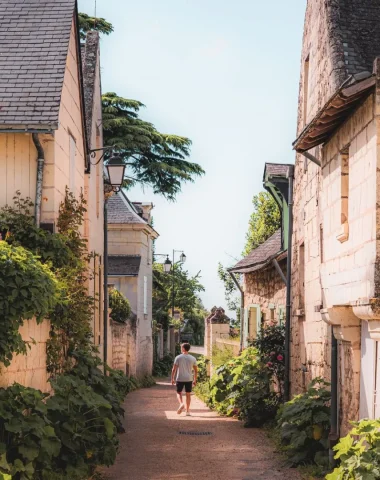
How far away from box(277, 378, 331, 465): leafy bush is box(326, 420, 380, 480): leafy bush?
10.2 ft

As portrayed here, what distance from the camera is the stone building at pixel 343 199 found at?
8805 mm

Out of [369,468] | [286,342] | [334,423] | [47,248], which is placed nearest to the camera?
[369,468]

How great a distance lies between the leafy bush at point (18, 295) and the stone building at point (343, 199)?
3257 mm

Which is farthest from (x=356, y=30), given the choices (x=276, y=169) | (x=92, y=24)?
(x=92, y=24)

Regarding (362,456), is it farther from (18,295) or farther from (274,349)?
(274,349)

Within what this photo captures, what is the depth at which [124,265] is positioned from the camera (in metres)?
32.4

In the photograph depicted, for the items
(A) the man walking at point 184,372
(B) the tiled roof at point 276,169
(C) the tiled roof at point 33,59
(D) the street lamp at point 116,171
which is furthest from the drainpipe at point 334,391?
(B) the tiled roof at point 276,169

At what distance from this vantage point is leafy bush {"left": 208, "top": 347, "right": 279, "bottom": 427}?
55.3ft

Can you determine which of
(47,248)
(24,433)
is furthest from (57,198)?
(24,433)

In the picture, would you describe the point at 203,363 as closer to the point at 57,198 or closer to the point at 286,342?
the point at 286,342

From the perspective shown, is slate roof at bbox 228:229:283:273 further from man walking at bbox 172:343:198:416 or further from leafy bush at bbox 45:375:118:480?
leafy bush at bbox 45:375:118:480

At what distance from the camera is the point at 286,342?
1639 centimetres

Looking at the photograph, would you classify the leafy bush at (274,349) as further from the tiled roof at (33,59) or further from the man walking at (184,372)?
the tiled roof at (33,59)

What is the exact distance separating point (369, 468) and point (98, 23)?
25343 millimetres
